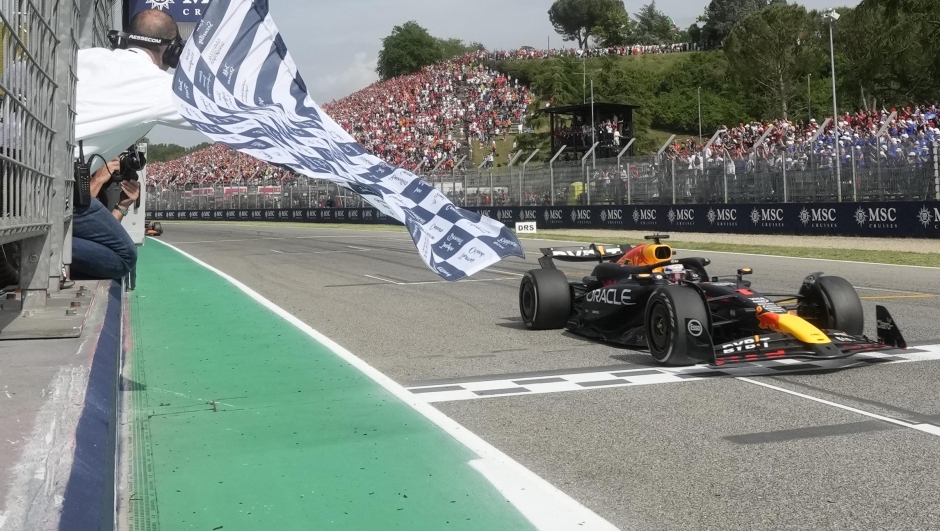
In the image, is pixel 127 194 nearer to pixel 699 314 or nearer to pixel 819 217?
pixel 699 314

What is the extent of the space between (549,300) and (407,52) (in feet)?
427

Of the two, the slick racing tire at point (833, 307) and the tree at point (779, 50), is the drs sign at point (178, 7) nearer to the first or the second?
the slick racing tire at point (833, 307)

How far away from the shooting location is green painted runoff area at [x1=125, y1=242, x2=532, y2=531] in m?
4.08

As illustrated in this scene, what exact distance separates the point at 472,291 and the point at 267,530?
9991mm

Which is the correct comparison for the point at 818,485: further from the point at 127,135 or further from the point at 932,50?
the point at 932,50

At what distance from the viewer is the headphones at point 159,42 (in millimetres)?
7059

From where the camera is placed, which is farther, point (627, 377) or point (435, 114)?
point (435, 114)

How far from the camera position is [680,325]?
7.00 m

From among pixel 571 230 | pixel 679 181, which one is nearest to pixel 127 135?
pixel 679 181

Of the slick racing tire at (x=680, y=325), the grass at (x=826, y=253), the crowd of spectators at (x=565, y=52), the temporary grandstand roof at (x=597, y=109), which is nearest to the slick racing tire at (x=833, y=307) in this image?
the slick racing tire at (x=680, y=325)

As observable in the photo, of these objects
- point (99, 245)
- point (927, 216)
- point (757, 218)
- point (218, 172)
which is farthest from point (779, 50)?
point (99, 245)

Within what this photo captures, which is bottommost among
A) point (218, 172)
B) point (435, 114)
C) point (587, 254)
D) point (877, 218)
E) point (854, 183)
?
point (587, 254)

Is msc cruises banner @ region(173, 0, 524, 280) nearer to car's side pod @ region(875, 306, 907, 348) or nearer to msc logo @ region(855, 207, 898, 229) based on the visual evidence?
car's side pod @ region(875, 306, 907, 348)

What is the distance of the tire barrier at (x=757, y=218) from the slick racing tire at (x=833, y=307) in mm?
14381
